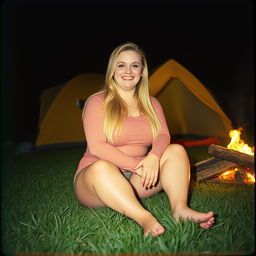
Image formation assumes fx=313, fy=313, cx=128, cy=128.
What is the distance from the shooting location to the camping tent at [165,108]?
18.8ft

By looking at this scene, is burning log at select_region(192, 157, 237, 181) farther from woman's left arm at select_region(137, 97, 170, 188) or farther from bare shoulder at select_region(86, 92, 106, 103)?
bare shoulder at select_region(86, 92, 106, 103)

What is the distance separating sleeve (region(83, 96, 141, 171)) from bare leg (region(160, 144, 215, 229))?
20 centimetres

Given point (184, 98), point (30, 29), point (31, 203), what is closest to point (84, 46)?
point (30, 29)

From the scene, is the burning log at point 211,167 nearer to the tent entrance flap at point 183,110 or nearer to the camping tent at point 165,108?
the camping tent at point 165,108

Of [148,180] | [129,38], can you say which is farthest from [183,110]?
[129,38]

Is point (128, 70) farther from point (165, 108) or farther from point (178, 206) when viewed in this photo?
point (165, 108)

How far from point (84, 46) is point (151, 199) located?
53.2ft

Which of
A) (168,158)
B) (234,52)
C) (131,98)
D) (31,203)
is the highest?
(234,52)

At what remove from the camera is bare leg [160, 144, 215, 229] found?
5.73ft

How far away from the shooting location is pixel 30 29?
15.6 meters

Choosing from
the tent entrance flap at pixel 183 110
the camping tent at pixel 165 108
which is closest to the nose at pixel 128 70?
the camping tent at pixel 165 108

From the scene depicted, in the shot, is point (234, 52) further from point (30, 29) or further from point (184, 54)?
point (30, 29)

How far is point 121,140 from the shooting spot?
2.04 metres

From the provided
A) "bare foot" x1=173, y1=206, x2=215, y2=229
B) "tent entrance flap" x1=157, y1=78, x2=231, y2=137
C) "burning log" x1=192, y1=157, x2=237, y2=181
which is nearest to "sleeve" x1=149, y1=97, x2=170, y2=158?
"bare foot" x1=173, y1=206, x2=215, y2=229
